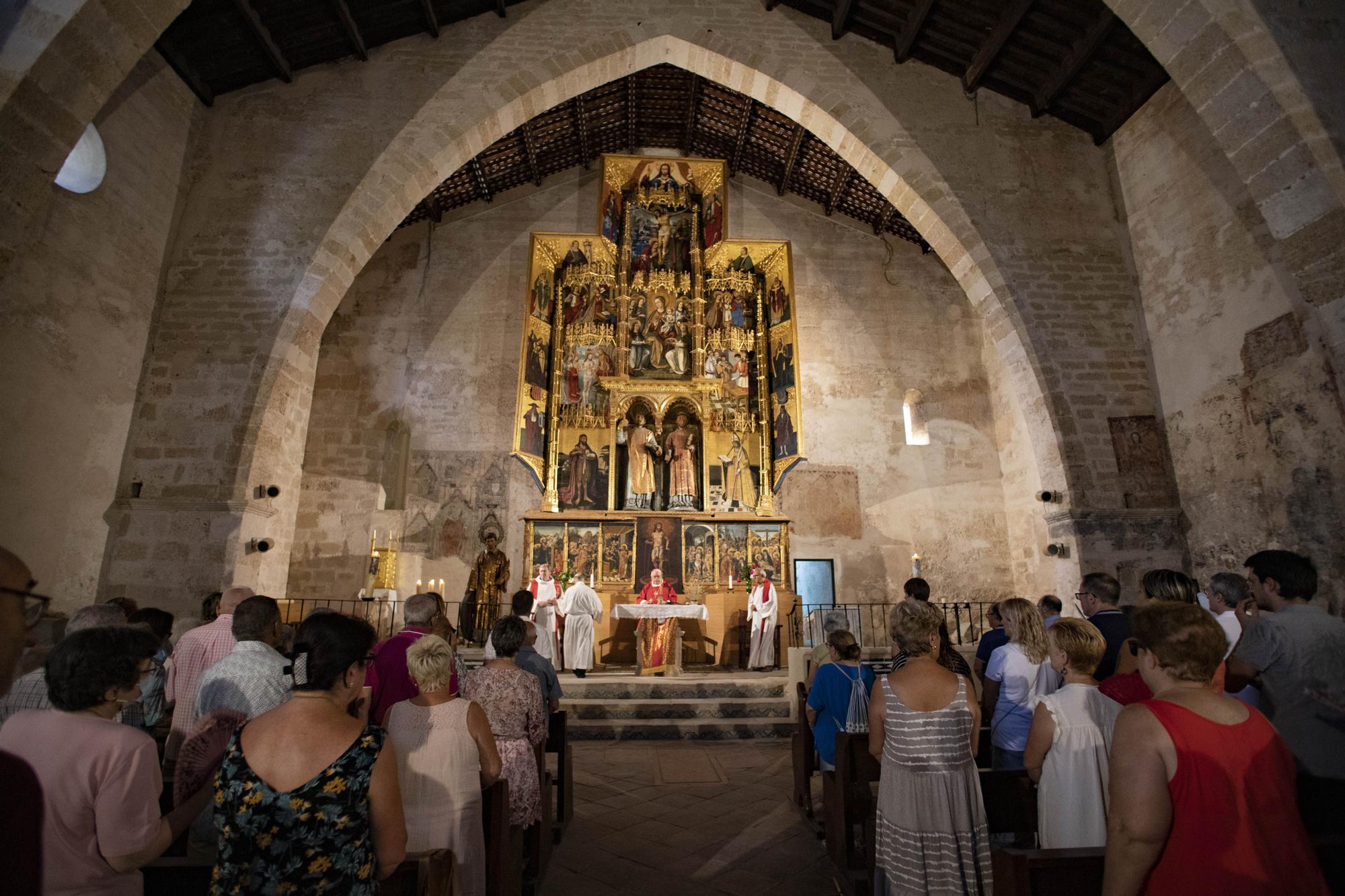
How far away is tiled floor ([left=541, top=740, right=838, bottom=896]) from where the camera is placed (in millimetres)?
3490

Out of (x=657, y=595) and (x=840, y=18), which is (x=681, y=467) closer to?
(x=657, y=595)

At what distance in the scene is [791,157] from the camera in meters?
12.6

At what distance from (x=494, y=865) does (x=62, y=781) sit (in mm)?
1549

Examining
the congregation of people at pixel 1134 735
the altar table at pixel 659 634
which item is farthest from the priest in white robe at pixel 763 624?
the congregation of people at pixel 1134 735

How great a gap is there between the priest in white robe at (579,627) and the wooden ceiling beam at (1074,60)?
348 inches

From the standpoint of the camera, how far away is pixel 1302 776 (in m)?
2.10

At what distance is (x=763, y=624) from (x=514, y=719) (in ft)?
22.8

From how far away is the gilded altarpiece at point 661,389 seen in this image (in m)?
11.3

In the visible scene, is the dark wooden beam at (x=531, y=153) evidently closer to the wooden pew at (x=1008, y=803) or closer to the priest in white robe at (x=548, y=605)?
the priest in white robe at (x=548, y=605)

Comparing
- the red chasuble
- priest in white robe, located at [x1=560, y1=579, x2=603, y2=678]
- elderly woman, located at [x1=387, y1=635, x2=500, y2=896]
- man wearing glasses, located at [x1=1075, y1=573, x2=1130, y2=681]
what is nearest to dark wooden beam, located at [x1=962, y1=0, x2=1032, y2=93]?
man wearing glasses, located at [x1=1075, y1=573, x2=1130, y2=681]

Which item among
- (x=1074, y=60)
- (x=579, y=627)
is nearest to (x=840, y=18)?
(x=1074, y=60)

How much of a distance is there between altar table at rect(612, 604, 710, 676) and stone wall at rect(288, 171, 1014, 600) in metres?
3.52

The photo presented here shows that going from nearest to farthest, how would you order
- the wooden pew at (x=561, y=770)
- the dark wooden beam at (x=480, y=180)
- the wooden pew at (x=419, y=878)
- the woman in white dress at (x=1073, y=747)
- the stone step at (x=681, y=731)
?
the wooden pew at (x=419, y=878), the woman in white dress at (x=1073, y=747), the wooden pew at (x=561, y=770), the stone step at (x=681, y=731), the dark wooden beam at (x=480, y=180)

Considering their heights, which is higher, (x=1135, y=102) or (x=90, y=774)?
(x=1135, y=102)
